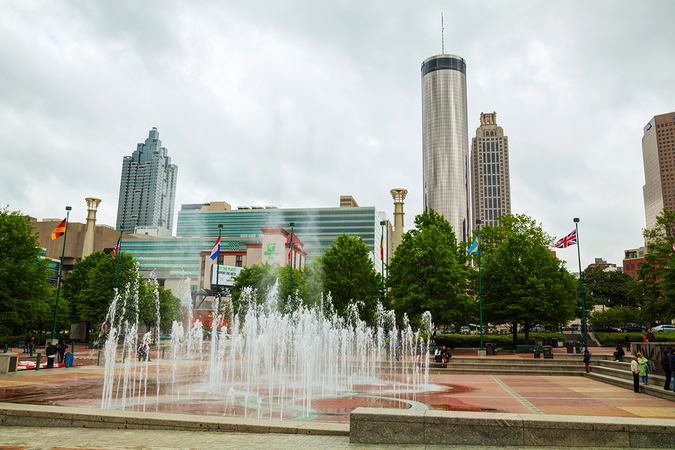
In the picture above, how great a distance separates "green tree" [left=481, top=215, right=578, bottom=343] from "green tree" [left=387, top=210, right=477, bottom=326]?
6.79 feet

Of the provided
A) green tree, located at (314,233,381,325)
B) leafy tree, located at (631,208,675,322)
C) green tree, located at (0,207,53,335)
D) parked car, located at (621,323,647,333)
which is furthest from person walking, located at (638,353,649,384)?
parked car, located at (621,323,647,333)

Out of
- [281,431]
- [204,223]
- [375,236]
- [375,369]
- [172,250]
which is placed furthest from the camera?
[204,223]

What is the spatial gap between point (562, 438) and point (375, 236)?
438 feet

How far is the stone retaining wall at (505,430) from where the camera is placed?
8.05 m

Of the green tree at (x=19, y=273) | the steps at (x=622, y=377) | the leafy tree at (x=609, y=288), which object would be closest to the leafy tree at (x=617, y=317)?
the leafy tree at (x=609, y=288)

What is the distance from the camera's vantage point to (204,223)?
497 feet

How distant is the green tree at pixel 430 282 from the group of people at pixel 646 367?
704 inches

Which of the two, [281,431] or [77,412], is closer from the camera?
[281,431]

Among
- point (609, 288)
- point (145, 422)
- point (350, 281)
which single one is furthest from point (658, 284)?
point (609, 288)

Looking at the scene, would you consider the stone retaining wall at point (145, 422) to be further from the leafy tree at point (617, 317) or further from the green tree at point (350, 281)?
the leafy tree at point (617, 317)

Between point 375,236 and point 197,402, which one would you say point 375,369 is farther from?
point 375,236

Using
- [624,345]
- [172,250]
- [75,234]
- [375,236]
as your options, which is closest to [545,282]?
[624,345]

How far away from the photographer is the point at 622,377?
21.1m

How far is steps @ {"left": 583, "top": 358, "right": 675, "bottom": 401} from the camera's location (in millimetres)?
16219
